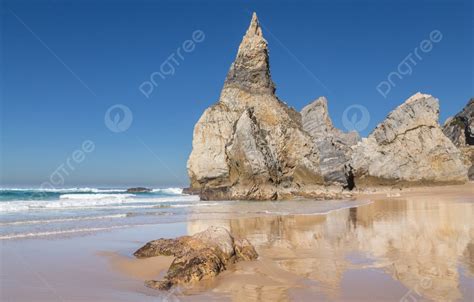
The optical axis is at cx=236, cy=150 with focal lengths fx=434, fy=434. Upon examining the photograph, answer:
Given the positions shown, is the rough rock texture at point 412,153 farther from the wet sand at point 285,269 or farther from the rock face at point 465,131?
the wet sand at point 285,269

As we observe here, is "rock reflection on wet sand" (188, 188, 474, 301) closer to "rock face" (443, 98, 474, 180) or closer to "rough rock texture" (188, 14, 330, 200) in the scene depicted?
"rough rock texture" (188, 14, 330, 200)

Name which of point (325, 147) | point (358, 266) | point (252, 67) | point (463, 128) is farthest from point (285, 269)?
point (463, 128)

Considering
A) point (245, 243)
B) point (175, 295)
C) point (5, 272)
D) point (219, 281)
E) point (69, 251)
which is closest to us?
point (175, 295)

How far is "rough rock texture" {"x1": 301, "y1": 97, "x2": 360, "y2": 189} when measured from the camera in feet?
142

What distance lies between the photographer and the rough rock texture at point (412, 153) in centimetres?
4766

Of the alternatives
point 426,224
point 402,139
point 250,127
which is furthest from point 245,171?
point 426,224

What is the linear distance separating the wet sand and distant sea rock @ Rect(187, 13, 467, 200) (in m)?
28.4

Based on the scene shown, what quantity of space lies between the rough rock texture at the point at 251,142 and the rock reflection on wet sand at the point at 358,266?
89.6 feet

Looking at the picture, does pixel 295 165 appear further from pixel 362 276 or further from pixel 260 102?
pixel 362 276

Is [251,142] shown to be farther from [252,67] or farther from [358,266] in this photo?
[358,266]

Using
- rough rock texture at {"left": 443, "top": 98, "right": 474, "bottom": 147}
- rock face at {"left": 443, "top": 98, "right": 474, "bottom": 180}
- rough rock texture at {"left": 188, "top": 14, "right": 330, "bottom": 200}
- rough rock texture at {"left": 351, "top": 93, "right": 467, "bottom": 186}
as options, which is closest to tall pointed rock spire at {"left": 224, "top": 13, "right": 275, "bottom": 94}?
rough rock texture at {"left": 188, "top": 14, "right": 330, "bottom": 200}

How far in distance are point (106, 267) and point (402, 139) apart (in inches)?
1830

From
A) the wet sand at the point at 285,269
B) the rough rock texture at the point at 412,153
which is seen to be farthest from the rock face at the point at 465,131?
the wet sand at the point at 285,269

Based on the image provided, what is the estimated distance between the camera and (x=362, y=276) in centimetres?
697
